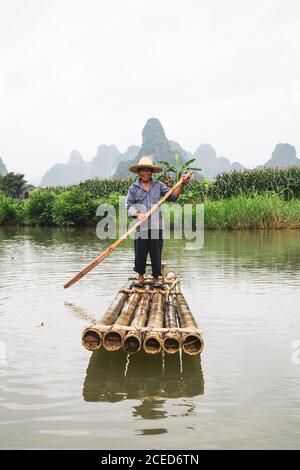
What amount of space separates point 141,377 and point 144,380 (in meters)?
0.06

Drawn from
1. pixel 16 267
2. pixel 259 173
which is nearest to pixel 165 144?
pixel 259 173

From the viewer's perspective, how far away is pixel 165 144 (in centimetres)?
9350

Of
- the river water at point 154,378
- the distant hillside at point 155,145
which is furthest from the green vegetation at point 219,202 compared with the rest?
the distant hillside at point 155,145

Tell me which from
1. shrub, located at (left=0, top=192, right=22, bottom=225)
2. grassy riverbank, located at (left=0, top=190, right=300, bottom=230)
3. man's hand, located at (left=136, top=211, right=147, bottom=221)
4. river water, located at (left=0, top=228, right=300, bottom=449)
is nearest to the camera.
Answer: river water, located at (left=0, top=228, right=300, bottom=449)

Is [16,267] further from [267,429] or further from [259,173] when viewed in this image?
[259,173]

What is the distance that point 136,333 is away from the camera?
12.7 feet

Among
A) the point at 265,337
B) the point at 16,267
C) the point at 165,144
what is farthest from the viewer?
the point at 165,144

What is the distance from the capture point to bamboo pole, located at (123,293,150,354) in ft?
Result: 12.7

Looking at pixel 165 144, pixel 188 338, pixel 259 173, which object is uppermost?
pixel 165 144

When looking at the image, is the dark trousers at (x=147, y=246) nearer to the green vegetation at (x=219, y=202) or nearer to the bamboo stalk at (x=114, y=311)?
the bamboo stalk at (x=114, y=311)

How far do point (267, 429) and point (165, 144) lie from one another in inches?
3619

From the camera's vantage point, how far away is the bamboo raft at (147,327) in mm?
3832

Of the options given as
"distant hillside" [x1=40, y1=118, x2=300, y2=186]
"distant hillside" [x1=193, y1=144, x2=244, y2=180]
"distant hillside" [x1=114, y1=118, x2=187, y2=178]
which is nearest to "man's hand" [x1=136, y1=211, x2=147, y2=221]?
"distant hillside" [x1=40, y1=118, x2=300, y2=186]

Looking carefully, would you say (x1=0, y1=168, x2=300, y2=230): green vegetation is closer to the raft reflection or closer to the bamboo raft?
the bamboo raft
